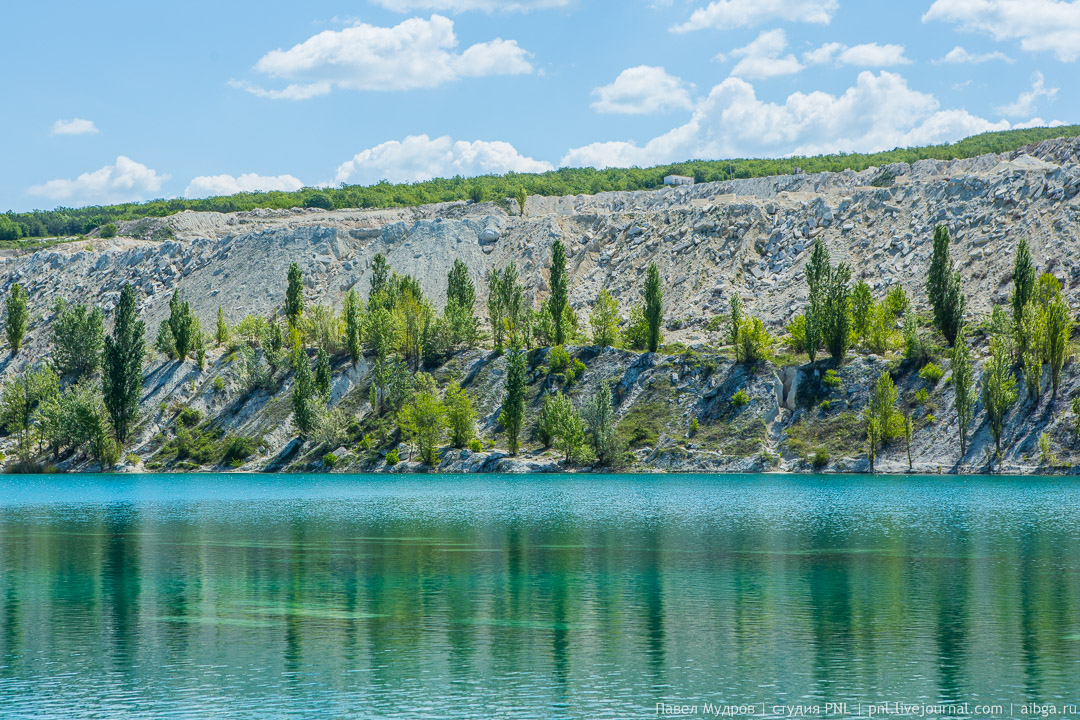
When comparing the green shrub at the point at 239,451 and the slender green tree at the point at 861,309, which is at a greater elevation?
the slender green tree at the point at 861,309

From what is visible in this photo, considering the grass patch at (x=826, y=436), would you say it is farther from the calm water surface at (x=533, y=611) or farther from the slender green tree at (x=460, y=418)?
the calm water surface at (x=533, y=611)

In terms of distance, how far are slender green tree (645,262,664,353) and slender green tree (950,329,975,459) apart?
1245 inches

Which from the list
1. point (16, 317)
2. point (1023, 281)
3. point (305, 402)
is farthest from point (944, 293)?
point (16, 317)

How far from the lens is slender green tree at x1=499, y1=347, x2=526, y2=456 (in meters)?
106

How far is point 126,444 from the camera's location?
4707 inches

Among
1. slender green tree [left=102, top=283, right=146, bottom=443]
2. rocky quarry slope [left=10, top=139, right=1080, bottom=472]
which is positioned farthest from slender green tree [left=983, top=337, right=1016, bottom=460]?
slender green tree [left=102, top=283, right=146, bottom=443]

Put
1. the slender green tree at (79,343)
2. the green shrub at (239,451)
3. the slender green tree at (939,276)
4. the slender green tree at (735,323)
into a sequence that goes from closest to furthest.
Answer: the slender green tree at (939,276) → the slender green tree at (735,323) → the green shrub at (239,451) → the slender green tree at (79,343)

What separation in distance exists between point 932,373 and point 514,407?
135 ft

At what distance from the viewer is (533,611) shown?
3103 cm

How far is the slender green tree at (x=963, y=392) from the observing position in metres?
93.9

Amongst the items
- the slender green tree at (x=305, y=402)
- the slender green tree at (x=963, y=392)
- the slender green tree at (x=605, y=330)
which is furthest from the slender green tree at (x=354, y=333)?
the slender green tree at (x=963, y=392)

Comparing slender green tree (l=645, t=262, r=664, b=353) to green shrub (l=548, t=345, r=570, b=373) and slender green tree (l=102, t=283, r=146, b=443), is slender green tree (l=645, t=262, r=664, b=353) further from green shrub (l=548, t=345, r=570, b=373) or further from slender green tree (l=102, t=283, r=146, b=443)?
slender green tree (l=102, t=283, r=146, b=443)

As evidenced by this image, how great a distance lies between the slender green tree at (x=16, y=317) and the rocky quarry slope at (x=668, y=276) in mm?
3377

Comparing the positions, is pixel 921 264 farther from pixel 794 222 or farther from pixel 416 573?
pixel 416 573
